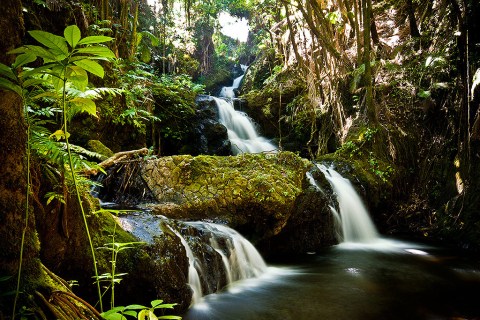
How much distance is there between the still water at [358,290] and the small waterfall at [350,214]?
2.92 ft

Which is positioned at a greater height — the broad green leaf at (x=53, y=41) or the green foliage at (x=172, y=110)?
the green foliage at (x=172, y=110)

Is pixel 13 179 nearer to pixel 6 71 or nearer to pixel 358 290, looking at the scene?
pixel 6 71

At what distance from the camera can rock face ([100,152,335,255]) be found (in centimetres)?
513

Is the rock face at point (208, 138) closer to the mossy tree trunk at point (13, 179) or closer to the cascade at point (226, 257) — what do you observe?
the cascade at point (226, 257)

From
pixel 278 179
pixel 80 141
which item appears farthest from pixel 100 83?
pixel 278 179

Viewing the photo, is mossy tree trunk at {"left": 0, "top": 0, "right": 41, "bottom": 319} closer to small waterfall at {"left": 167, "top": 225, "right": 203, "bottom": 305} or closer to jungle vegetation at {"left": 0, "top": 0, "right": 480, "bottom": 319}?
jungle vegetation at {"left": 0, "top": 0, "right": 480, "bottom": 319}

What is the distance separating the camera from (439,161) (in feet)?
24.6

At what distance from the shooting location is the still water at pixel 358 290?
3.60m

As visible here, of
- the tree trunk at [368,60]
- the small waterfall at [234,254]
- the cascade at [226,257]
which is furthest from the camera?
the tree trunk at [368,60]

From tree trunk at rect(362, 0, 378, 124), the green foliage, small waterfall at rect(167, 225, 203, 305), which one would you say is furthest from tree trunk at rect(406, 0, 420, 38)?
small waterfall at rect(167, 225, 203, 305)

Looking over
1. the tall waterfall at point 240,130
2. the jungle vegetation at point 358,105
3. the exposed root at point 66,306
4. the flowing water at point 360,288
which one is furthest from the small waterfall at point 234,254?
the tall waterfall at point 240,130

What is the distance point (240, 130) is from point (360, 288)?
7.55 metres

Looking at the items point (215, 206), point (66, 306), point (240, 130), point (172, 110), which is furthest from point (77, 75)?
point (240, 130)

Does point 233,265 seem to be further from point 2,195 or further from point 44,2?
point 44,2
